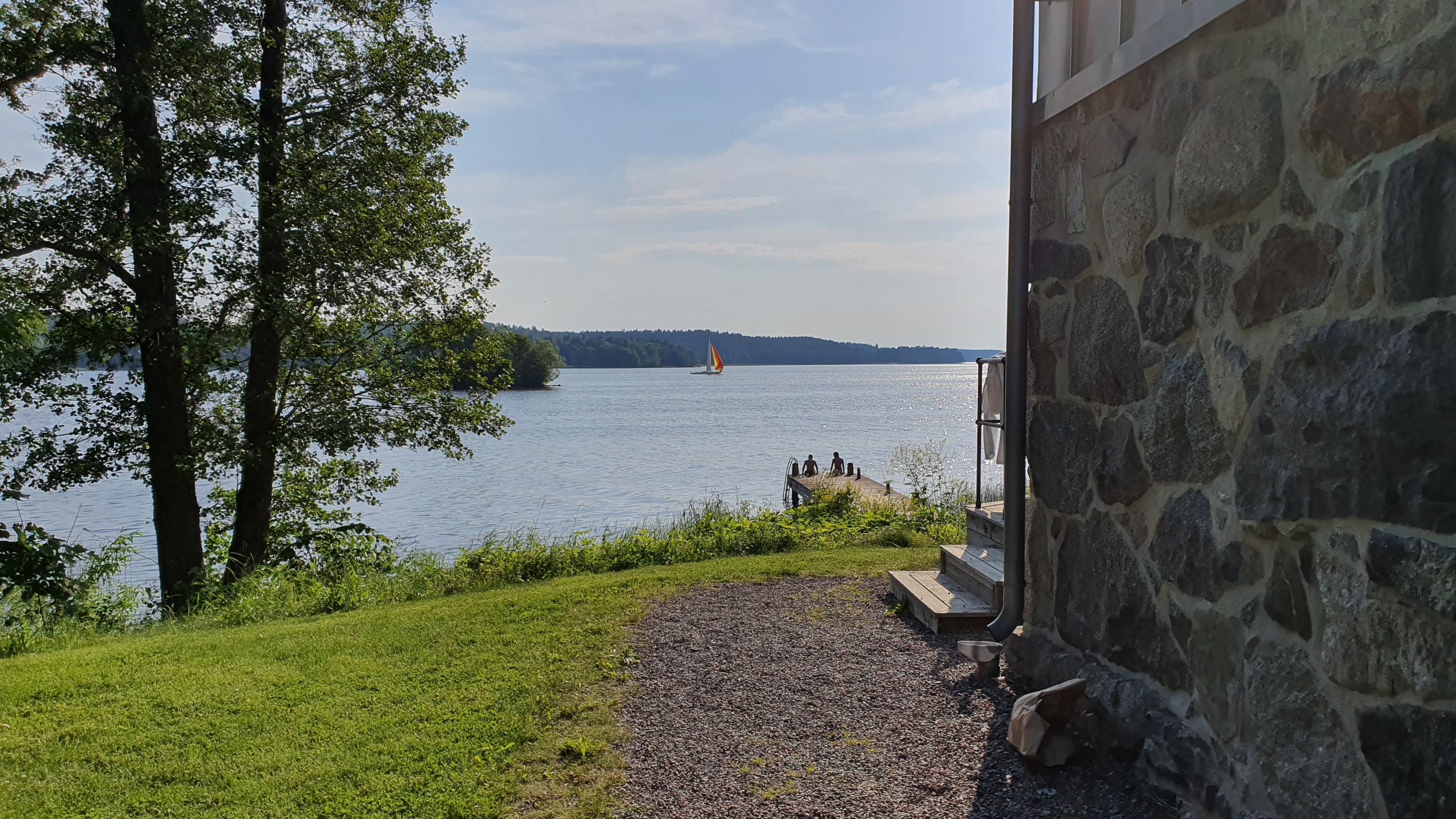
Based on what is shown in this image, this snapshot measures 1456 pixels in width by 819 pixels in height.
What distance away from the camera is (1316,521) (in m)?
2.48

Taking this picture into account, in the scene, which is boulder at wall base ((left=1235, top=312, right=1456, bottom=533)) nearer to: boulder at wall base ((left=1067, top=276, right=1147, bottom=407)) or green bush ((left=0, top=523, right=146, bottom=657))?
boulder at wall base ((left=1067, top=276, right=1147, bottom=407))

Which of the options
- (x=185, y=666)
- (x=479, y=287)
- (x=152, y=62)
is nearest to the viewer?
(x=185, y=666)

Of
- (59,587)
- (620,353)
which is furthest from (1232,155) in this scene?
(620,353)

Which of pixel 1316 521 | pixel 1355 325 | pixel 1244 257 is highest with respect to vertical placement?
pixel 1244 257

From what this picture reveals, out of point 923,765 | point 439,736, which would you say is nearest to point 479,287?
point 439,736

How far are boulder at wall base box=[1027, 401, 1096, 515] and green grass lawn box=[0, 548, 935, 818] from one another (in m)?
2.31

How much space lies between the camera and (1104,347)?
3600mm

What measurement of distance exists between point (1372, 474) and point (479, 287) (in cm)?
1141

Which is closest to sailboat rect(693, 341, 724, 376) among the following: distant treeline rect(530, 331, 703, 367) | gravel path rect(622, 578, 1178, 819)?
distant treeline rect(530, 331, 703, 367)

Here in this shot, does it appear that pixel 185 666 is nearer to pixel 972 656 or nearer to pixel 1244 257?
pixel 972 656

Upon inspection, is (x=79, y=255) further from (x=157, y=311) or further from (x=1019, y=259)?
(x=1019, y=259)

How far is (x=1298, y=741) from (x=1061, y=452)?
5.39ft

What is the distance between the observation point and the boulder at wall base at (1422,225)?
2.05m

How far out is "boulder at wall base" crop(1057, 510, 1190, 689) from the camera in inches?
130
